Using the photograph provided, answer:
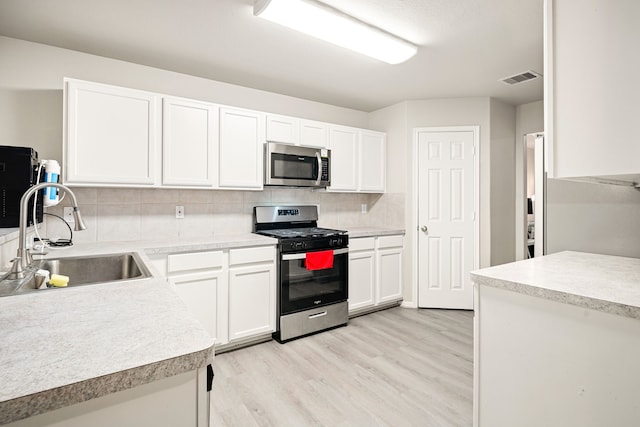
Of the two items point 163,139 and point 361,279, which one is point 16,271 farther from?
point 361,279

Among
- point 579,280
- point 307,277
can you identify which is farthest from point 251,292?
point 579,280

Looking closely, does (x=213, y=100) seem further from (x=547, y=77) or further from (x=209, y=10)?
(x=547, y=77)

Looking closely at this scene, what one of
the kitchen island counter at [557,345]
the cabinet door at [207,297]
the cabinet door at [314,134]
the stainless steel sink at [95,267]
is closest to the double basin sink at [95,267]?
the stainless steel sink at [95,267]

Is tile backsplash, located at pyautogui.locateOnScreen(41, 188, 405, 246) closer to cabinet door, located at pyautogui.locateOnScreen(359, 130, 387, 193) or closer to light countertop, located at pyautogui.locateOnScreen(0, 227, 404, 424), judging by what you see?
cabinet door, located at pyautogui.locateOnScreen(359, 130, 387, 193)

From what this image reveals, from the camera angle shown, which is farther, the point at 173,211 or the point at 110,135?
the point at 173,211

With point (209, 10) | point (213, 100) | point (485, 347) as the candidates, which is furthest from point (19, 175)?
point (485, 347)

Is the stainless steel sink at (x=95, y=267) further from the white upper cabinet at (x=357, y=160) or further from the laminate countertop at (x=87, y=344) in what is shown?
the white upper cabinet at (x=357, y=160)

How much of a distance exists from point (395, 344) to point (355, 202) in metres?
1.91

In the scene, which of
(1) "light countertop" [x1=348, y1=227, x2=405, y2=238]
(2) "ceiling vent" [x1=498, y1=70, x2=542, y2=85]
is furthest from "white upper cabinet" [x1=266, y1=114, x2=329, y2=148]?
(2) "ceiling vent" [x1=498, y1=70, x2=542, y2=85]

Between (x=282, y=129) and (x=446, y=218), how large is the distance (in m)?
2.10

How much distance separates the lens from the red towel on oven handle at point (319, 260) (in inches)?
115

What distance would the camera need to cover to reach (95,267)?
1.92 meters

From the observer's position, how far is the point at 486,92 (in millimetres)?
3525

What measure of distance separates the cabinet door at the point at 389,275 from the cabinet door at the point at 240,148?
1.62 m
